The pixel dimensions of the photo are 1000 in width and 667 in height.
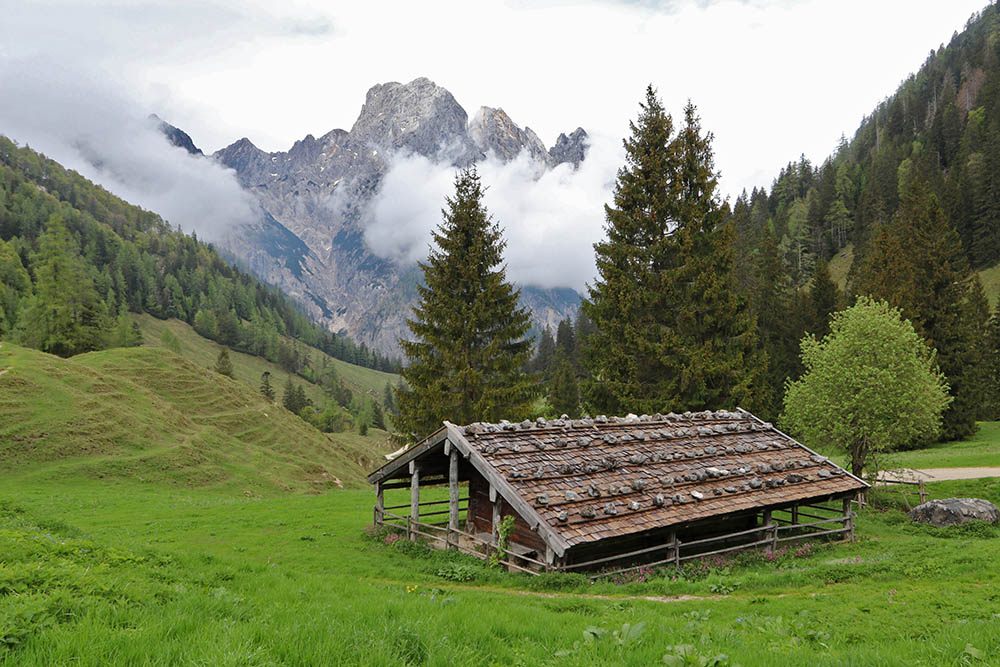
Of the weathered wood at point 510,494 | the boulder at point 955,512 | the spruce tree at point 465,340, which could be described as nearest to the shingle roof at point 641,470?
the weathered wood at point 510,494

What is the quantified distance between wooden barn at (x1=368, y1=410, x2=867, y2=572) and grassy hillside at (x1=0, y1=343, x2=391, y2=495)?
33.6m

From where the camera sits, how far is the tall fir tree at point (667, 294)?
31547 millimetres

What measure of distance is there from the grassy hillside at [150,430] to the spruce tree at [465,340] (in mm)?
23485

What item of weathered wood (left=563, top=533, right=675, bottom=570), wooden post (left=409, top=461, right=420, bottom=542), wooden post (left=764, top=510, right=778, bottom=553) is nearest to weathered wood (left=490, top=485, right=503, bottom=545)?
weathered wood (left=563, top=533, right=675, bottom=570)

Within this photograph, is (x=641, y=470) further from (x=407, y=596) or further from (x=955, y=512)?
(x=955, y=512)

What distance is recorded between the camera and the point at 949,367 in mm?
45156

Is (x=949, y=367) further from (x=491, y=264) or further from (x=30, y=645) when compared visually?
(x=30, y=645)

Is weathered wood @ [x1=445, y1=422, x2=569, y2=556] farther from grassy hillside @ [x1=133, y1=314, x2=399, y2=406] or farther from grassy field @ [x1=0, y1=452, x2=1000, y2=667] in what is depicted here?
grassy hillside @ [x1=133, y1=314, x2=399, y2=406]

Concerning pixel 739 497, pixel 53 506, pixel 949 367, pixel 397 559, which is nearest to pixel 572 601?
pixel 397 559

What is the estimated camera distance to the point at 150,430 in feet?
167

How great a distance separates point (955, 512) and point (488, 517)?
64.3ft

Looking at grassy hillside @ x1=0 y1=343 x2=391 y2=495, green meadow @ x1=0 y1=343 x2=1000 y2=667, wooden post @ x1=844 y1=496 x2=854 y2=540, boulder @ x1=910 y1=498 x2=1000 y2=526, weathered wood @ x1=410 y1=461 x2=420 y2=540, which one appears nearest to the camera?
green meadow @ x1=0 y1=343 x2=1000 y2=667

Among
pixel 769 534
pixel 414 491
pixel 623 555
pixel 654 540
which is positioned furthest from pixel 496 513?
pixel 769 534

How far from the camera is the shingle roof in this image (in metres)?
15.2
